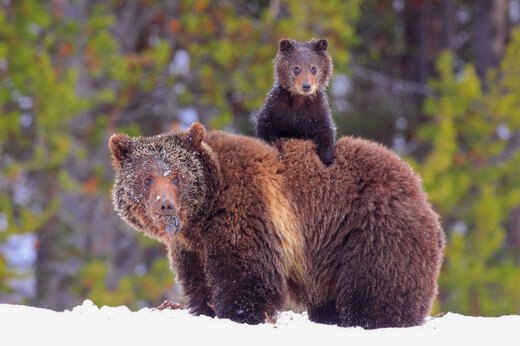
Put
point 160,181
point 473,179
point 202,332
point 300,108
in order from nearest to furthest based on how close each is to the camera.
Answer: point 202,332 → point 160,181 → point 300,108 → point 473,179

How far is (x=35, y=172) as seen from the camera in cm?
2308

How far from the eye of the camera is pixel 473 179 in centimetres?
2488

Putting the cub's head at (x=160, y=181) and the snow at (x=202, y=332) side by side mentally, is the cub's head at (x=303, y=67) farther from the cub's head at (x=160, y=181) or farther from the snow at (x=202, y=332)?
the snow at (x=202, y=332)

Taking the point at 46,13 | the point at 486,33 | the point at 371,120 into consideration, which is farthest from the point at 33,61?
the point at 486,33

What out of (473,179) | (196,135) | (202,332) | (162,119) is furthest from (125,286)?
(202,332)

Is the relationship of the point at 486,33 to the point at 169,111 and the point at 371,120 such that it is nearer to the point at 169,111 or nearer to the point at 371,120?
the point at 371,120

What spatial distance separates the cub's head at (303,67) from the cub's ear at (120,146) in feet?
4.97

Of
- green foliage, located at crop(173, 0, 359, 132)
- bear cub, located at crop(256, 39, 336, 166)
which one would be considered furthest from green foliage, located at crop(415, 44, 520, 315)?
bear cub, located at crop(256, 39, 336, 166)

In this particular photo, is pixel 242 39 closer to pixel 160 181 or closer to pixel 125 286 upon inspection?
pixel 125 286

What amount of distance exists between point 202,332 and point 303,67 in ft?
9.80

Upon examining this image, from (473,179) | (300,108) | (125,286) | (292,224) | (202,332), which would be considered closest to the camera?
(202,332)

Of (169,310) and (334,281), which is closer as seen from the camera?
(334,281)

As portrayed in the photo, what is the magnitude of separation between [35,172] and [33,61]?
269cm

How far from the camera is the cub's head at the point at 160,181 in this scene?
333 inches
